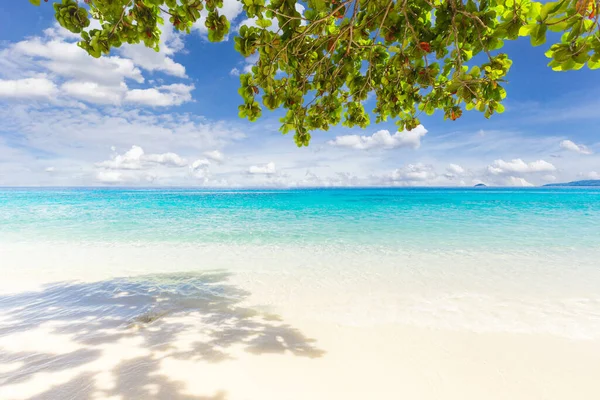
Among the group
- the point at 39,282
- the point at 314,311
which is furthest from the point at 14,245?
the point at 314,311

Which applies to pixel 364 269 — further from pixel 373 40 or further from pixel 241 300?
pixel 373 40

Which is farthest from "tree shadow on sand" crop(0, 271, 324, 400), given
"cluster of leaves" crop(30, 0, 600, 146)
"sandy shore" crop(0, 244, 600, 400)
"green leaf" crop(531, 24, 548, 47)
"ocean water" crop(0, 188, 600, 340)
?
"green leaf" crop(531, 24, 548, 47)

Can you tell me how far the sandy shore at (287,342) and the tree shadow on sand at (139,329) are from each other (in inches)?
0.7

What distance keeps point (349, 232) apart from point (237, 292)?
27.7 feet

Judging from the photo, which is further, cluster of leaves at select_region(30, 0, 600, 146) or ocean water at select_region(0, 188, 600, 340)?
ocean water at select_region(0, 188, 600, 340)

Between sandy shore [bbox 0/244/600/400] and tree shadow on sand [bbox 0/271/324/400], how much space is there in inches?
Answer: 0.7

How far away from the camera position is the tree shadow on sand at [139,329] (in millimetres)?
2670

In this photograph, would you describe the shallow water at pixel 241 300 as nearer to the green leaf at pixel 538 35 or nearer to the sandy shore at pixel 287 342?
the sandy shore at pixel 287 342

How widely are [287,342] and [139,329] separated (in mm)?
2113

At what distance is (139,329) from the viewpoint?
12.3ft

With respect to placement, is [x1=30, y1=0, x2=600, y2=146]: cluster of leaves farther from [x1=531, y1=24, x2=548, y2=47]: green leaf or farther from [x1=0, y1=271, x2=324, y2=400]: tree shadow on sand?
[x1=0, y1=271, x2=324, y2=400]: tree shadow on sand

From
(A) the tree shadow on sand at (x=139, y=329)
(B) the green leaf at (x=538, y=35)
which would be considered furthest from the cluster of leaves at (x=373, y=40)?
(A) the tree shadow on sand at (x=139, y=329)

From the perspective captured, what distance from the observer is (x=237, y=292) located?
5445 millimetres

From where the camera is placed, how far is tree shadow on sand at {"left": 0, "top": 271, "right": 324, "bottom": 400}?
2.67m
